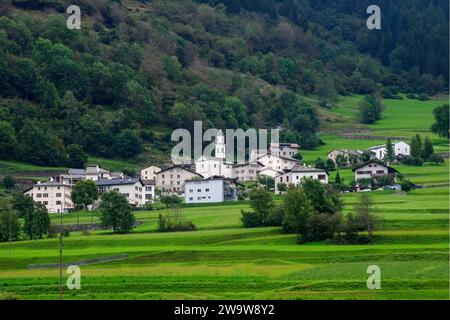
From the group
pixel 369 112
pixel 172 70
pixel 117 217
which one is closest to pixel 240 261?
pixel 117 217

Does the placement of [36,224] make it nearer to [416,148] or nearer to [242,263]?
[242,263]

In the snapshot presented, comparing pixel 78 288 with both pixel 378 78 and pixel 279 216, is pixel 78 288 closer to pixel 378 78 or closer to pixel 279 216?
pixel 279 216

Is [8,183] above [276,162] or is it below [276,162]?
below

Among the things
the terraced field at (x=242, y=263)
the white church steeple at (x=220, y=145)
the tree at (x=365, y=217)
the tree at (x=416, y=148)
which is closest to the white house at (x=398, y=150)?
the tree at (x=416, y=148)

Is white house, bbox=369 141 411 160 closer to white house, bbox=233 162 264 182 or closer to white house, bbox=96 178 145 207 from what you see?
white house, bbox=233 162 264 182

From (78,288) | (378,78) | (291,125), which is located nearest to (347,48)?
(378,78)

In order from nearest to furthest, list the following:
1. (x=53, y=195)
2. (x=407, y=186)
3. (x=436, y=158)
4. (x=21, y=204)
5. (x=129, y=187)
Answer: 1. (x=21, y=204)
2. (x=407, y=186)
3. (x=53, y=195)
4. (x=129, y=187)
5. (x=436, y=158)
